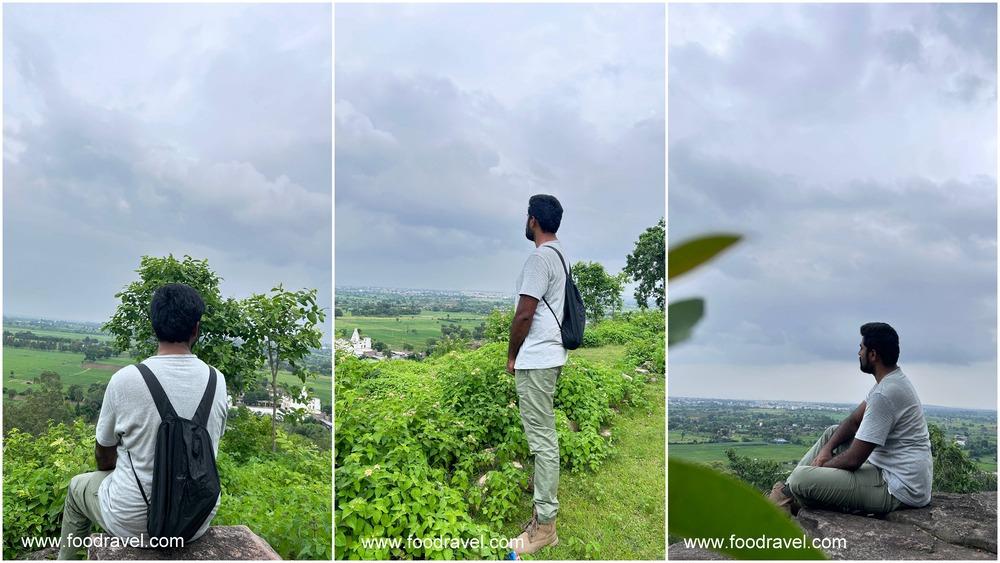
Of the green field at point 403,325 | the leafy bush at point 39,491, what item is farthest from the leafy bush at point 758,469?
the leafy bush at point 39,491

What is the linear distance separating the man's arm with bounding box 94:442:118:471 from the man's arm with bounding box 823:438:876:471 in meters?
1.83

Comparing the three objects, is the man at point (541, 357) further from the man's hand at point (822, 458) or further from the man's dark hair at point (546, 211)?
the man's hand at point (822, 458)

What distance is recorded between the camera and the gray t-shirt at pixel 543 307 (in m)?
2.03

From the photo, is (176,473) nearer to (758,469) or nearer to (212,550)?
(212,550)

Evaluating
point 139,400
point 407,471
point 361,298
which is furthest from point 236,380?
point 139,400

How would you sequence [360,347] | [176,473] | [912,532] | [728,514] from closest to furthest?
1. [728,514]
2. [176,473]
3. [912,532]
4. [360,347]

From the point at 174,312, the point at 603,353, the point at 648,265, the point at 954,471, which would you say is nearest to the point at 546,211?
the point at 648,265

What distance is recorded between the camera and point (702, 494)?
31 cm

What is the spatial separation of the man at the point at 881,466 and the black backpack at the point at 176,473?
4.80 ft

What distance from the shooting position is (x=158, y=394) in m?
1.51

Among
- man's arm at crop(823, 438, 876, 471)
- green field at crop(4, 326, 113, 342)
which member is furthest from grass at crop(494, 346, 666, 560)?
green field at crop(4, 326, 113, 342)

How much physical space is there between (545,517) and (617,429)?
78cm

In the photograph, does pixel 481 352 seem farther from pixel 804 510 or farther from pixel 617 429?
pixel 804 510

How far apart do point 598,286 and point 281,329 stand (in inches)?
48.9
